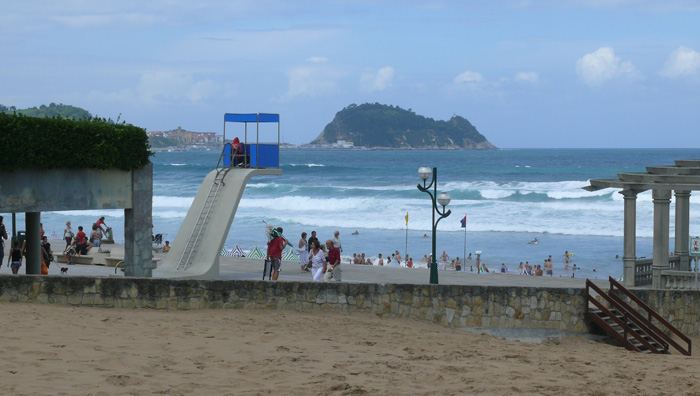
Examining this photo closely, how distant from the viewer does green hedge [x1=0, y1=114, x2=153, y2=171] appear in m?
15.7

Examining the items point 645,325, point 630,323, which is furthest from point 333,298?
point 645,325

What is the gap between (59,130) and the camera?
53.6 feet

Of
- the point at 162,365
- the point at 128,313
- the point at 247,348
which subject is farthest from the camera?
the point at 128,313

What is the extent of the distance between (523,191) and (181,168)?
175 feet

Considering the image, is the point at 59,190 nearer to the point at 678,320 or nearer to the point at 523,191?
the point at 678,320

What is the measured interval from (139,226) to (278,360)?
882 cm

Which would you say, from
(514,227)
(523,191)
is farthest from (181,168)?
(514,227)

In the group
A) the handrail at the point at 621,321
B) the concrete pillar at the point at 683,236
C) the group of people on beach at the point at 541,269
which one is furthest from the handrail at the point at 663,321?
the group of people on beach at the point at 541,269

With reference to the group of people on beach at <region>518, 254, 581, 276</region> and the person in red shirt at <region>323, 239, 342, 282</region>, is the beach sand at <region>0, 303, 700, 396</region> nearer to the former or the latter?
the person in red shirt at <region>323, 239, 342, 282</region>

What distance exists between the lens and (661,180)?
59.1 ft

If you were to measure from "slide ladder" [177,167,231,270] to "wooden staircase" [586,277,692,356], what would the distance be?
30.3 feet

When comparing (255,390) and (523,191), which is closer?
(255,390)

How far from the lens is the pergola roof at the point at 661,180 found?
1770 centimetres

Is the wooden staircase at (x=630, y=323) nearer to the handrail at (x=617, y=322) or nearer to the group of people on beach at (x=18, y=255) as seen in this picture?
the handrail at (x=617, y=322)
